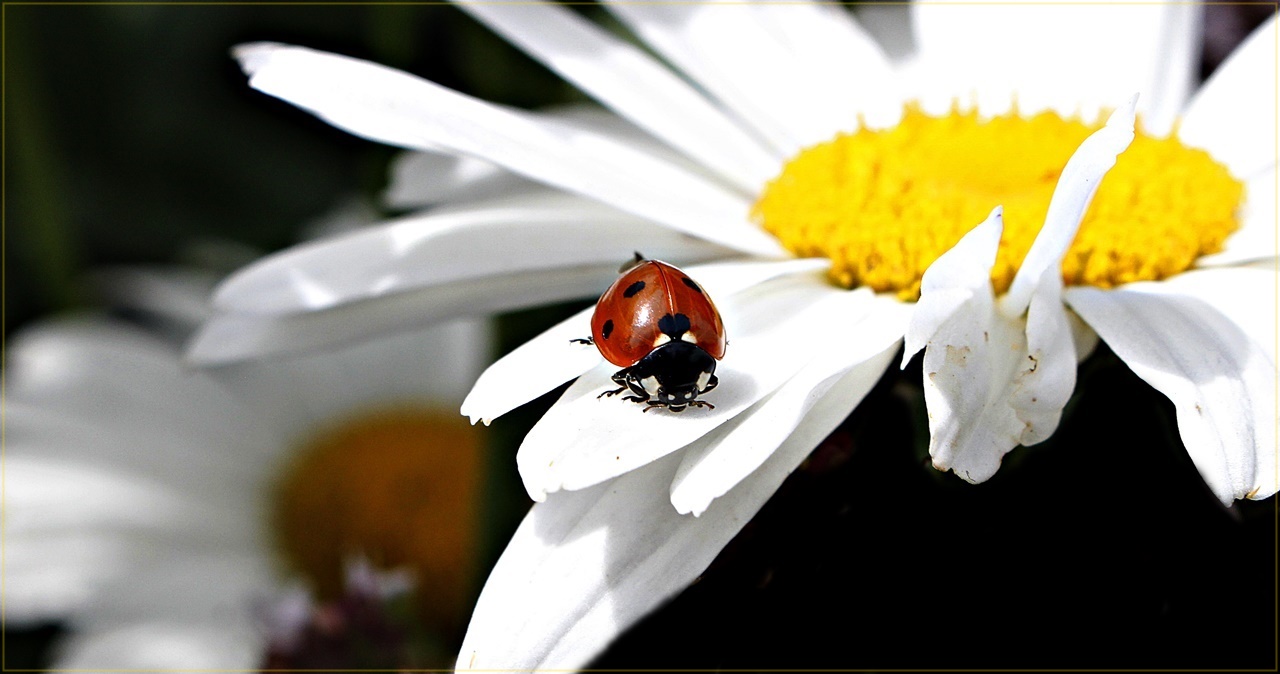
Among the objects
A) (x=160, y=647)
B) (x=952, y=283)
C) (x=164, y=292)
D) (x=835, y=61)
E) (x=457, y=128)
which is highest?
(x=164, y=292)

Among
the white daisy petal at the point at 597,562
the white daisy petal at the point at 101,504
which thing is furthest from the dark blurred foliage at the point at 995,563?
the white daisy petal at the point at 101,504

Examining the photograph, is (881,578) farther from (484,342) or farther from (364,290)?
(484,342)

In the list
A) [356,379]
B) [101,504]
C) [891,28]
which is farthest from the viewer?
[356,379]

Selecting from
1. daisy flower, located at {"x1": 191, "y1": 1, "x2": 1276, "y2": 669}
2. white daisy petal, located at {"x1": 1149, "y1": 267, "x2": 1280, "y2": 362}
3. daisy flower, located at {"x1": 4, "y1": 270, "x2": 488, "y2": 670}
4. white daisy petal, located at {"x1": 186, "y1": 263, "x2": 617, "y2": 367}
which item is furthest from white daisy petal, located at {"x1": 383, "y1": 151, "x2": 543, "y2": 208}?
white daisy petal, located at {"x1": 1149, "y1": 267, "x2": 1280, "y2": 362}

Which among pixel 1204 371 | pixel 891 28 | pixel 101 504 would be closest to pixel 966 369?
pixel 1204 371

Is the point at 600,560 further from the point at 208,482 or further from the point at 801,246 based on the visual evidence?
the point at 208,482

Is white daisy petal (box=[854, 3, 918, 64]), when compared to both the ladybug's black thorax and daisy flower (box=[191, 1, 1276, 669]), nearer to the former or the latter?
daisy flower (box=[191, 1, 1276, 669])
